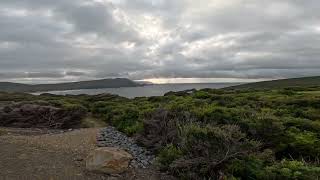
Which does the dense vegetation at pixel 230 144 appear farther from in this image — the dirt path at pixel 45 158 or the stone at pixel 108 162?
the dirt path at pixel 45 158

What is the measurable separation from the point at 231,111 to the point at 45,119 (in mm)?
11048

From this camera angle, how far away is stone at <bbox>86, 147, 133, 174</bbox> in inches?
403

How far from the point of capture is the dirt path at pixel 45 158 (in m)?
9.88

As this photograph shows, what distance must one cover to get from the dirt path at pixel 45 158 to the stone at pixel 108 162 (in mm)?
215

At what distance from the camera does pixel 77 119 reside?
77.4 ft

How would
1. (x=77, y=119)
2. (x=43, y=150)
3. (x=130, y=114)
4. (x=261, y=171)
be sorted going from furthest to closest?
(x=77, y=119) → (x=130, y=114) → (x=43, y=150) → (x=261, y=171)

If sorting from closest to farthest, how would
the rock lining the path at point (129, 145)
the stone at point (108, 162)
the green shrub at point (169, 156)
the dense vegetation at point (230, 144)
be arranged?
the dense vegetation at point (230, 144) < the stone at point (108, 162) < the green shrub at point (169, 156) < the rock lining the path at point (129, 145)

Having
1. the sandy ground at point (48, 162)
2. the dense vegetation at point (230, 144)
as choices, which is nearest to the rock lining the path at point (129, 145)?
the dense vegetation at point (230, 144)

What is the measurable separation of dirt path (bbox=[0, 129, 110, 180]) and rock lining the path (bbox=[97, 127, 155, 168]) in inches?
22.4

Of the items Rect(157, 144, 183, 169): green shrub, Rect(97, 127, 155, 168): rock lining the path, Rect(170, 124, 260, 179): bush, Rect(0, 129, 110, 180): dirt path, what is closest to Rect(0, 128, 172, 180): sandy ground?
Rect(0, 129, 110, 180): dirt path

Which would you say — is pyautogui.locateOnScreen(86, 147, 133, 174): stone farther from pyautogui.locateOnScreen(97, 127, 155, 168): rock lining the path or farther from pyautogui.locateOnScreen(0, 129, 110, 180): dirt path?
pyautogui.locateOnScreen(97, 127, 155, 168): rock lining the path

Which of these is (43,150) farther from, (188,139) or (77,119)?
(77,119)

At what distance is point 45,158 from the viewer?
37.5 feet

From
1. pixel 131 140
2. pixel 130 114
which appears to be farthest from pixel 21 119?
pixel 131 140
